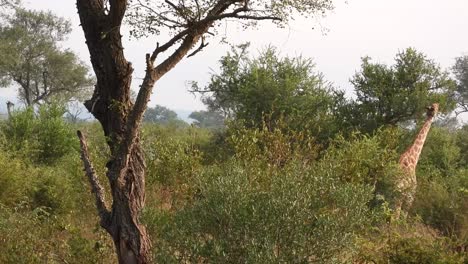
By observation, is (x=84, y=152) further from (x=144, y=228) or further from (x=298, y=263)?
(x=298, y=263)

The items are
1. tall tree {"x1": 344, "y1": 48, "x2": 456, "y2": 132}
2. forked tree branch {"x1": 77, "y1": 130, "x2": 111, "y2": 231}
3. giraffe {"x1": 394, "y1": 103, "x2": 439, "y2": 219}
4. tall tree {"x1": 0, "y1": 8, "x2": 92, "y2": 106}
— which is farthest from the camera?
tall tree {"x1": 0, "y1": 8, "x2": 92, "y2": 106}

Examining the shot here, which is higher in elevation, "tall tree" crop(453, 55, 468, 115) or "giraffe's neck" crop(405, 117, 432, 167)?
"tall tree" crop(453, 55, 468, 115)

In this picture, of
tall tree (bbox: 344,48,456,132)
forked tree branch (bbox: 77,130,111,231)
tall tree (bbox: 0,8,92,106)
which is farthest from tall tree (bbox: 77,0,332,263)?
tall tree (bbox: 0,8,92,106)

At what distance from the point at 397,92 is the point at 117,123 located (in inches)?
449

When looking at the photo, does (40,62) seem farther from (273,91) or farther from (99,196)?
(99,196)

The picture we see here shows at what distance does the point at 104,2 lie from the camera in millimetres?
6457

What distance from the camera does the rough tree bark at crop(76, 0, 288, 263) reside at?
610 cm

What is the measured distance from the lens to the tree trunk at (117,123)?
20.1 feet

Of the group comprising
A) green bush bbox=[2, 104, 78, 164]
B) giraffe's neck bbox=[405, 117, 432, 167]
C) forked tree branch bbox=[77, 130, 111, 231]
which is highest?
giraffe's neck bbox=[405, 117, 432, 167]

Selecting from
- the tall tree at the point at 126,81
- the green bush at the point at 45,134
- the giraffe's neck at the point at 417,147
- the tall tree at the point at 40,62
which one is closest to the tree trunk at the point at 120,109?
the tall tree at the point at 126,81

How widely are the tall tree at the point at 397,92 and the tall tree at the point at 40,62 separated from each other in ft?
65.5

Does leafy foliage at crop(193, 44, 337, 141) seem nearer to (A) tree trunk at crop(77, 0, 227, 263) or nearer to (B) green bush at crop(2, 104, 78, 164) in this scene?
(B) green bush at crop(2, 104, 78, 164)

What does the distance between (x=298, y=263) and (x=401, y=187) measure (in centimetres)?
715

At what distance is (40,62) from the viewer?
1315 inches
